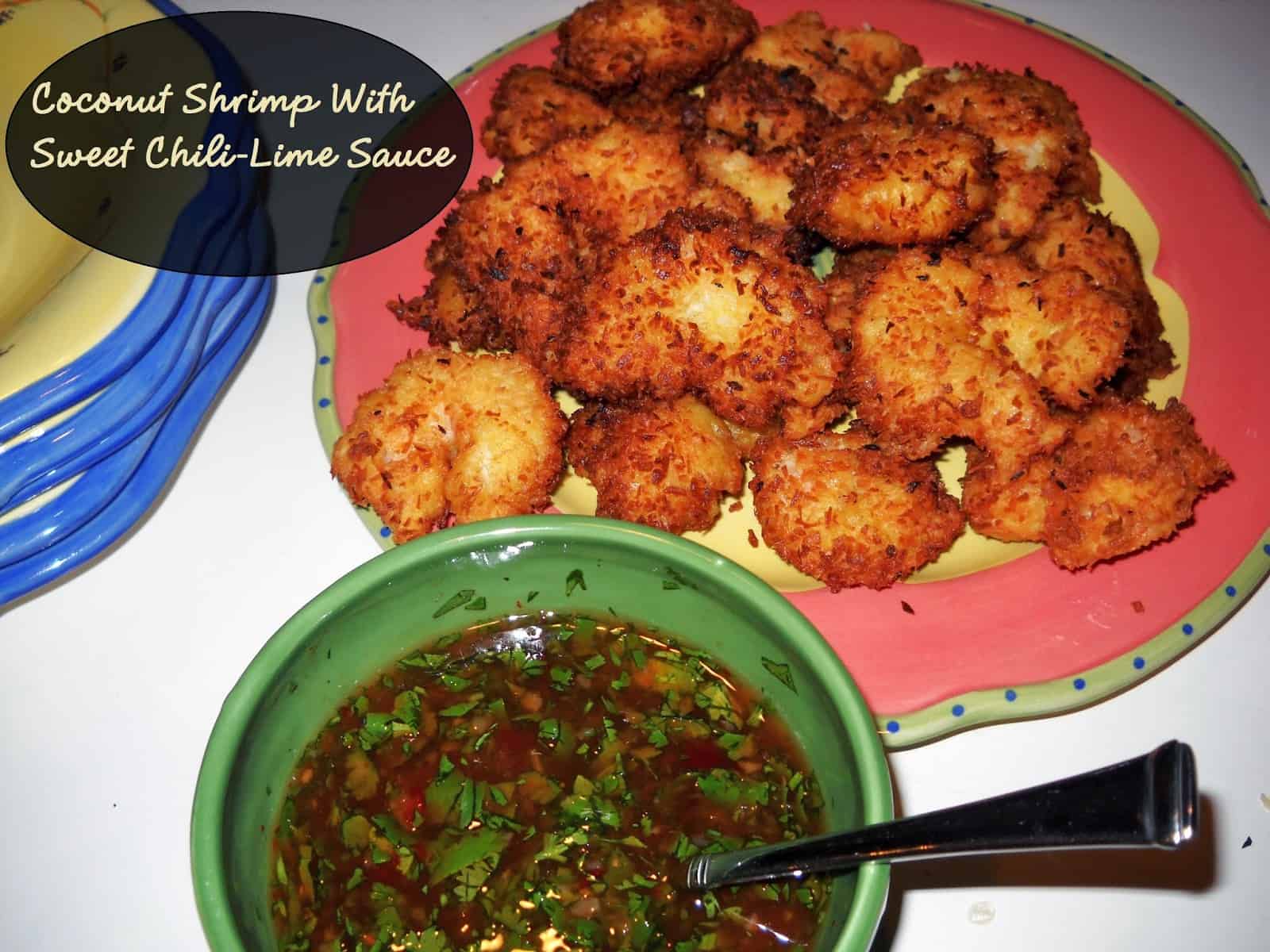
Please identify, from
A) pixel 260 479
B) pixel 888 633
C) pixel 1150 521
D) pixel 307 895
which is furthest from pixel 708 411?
pixel 307 895

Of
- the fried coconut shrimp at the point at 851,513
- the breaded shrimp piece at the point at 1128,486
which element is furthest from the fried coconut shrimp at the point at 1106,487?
the fried coconut shrimp at the point at 851,513

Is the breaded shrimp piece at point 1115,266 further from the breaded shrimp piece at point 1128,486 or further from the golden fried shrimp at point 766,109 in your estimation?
the golden fried shrimp at point 766,109

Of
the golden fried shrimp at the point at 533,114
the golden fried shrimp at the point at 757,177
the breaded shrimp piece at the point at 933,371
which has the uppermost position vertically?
the golden fried shrimp at the point at 533,114

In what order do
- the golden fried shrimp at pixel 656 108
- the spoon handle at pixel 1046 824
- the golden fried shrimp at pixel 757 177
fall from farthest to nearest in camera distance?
the golden fried shrimp at pixel 656 108 < the golden fried shrimp at pixel 757 177 < the spoon handle at pixel 1046 824

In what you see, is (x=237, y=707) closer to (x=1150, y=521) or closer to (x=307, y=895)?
(x=307, y=895)

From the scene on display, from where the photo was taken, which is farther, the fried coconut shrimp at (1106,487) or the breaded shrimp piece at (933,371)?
the breaded shrimp piece at (933,371)

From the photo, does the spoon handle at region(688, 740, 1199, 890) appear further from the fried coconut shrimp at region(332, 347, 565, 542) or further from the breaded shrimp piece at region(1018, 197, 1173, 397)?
the breaded shrimp piece at region(1018, 197, 1173, 397)

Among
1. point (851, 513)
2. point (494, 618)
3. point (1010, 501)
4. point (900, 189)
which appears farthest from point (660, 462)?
point (900, 189)
